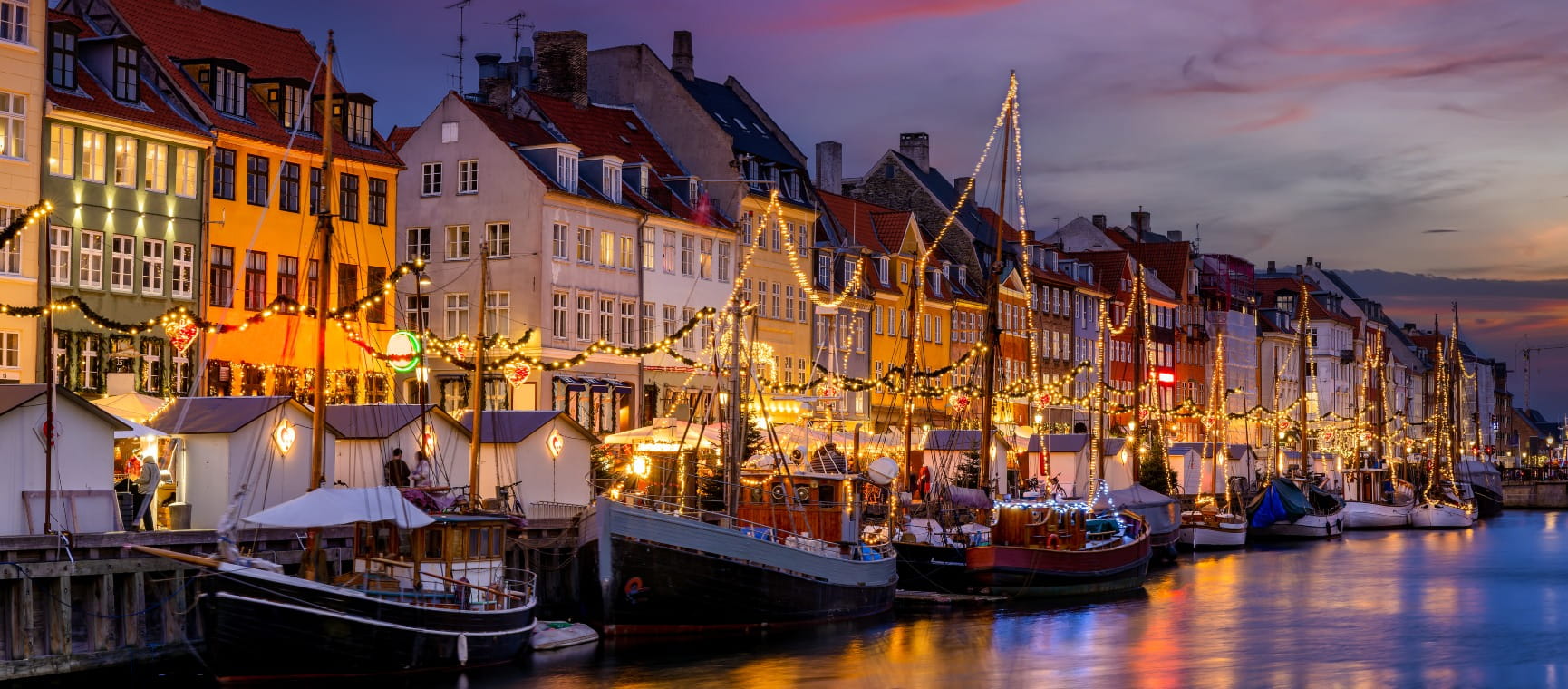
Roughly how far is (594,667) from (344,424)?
12.3m

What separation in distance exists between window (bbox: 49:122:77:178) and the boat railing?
17195 mm

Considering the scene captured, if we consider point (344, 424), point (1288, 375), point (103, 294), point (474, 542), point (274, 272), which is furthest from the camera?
point (1288, 375)

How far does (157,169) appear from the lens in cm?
5281

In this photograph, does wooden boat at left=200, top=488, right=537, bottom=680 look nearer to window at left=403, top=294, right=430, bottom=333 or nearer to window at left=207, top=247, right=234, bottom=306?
window at left=207, top=247, right=234, bottom=306

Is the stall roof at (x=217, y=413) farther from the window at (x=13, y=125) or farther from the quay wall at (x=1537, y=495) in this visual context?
the quay wall at (x=1537, y=495)

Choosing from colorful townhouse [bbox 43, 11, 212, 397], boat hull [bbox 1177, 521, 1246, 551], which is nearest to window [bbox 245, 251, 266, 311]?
colorful townhouse [bbox 43, 11, 212, 397]

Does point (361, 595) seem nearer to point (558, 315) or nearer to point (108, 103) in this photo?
point (108, 103)

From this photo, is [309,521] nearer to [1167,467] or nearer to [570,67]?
[570,67]

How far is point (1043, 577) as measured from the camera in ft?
173

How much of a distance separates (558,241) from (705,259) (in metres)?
9.33

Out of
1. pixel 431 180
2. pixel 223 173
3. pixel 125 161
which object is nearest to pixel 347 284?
pixel 223 173

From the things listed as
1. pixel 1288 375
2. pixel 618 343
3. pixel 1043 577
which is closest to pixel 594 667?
pixel 1043 577

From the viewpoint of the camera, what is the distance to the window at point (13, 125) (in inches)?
1909

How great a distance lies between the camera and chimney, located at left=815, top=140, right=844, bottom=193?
3772 inches
